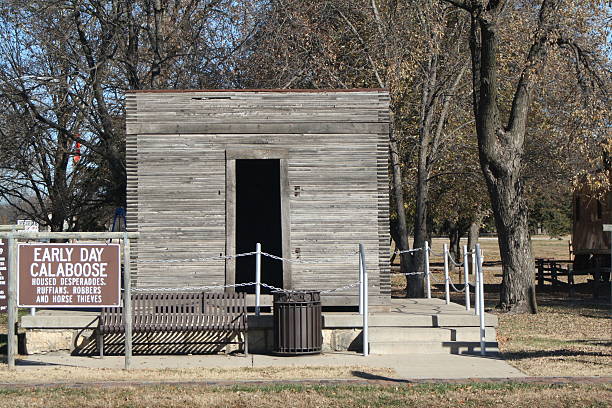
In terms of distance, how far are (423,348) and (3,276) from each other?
649 centimetres

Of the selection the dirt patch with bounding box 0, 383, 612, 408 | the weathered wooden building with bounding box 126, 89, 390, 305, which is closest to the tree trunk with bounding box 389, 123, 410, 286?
the weathered wooden building with bounding box 126, 89, 390, 305

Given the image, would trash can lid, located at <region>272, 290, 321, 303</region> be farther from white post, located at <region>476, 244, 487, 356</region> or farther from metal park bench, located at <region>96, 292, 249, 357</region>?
white post, located at <region>476, 244, 487, 356</region>

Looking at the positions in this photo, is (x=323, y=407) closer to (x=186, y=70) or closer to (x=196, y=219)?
(x=196, y=219)

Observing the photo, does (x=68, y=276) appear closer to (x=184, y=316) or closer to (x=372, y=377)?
(x=184, y=316)

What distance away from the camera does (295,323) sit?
13.4 m

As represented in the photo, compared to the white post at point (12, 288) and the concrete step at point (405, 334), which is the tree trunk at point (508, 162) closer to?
the concrete step at point (405, 334)

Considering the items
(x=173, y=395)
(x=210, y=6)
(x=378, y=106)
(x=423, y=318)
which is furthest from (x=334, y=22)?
(x=173, y=395)

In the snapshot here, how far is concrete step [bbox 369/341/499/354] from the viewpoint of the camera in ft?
45.5

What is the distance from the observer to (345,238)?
15648mm

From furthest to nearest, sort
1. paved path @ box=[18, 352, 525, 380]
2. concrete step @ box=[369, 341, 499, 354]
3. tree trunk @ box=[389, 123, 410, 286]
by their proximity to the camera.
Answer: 1. tree trunk @ box=[389, 123, 410, 286]
2. concrete step @ box=[369, 341, 499, 354]
3. paved path @ box=[18, 352, 525, 380]

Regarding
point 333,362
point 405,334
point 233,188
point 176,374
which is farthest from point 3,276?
point 405,334

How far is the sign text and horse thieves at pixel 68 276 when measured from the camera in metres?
12.8

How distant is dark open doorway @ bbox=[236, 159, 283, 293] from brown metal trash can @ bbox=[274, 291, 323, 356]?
7.05m

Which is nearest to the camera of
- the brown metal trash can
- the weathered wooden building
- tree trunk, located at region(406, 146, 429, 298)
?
the brown metal trash can
